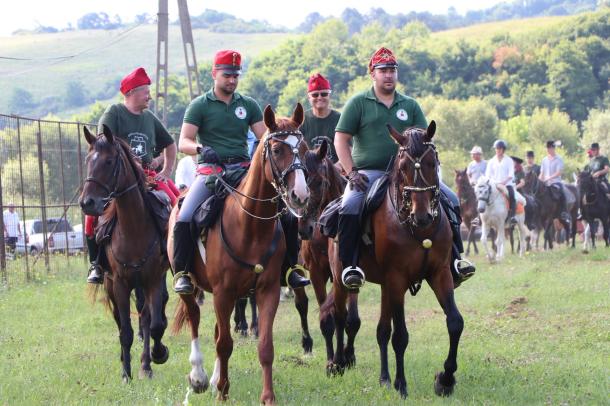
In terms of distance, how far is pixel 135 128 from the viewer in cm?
1133

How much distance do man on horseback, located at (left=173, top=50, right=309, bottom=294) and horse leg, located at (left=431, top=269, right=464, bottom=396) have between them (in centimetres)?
225

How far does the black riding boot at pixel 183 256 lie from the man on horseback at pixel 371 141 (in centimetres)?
151

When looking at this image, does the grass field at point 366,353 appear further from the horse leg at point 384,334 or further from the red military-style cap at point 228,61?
the red military-style cap at point 228,61

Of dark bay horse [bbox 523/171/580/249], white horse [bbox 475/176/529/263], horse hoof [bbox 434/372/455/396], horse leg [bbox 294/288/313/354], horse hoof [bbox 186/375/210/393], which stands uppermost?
horse hoof [bbox 434/372/455/396]

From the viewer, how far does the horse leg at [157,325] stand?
10211mm

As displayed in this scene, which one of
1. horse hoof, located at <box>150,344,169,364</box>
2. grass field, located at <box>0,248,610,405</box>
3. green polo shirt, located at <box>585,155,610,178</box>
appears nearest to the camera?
grass field, located at <box>0,248,610,405</box>

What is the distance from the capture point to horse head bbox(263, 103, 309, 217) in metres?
7.62

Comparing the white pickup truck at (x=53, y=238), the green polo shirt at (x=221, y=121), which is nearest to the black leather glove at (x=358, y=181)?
the green polo shirt at (x=221, y=121)

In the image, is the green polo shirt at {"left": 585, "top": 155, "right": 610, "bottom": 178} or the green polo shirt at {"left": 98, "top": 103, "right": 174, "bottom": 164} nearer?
the green polo shirt at {"left": 98, "top": 103, "right": 174, "bottom": 164}

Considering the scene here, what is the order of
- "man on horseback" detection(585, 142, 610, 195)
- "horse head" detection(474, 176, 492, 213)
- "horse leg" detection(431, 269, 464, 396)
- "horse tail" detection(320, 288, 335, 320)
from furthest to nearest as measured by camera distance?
"man on horseback" detection(585, 142, 610, 195), "horse head" detection(474, 176, 492, 213), "horse tail" detection(320, 288, 335, 320), "horse leg" detection(431, 269, 464, 396)

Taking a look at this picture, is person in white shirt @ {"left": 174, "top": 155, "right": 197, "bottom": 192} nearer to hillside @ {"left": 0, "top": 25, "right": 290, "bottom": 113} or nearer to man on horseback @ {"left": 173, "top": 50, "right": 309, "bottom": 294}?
Answer: man on horseback @ {"left": 173, "top": 50, "right": 309, "bottom": 294}

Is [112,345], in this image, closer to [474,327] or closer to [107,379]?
[107,379]

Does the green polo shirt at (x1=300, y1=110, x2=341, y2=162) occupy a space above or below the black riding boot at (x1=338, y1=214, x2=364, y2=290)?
above

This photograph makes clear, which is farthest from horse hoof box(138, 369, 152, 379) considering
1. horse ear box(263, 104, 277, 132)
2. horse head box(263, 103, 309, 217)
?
horse ear box(263, 104, 277, 132)
